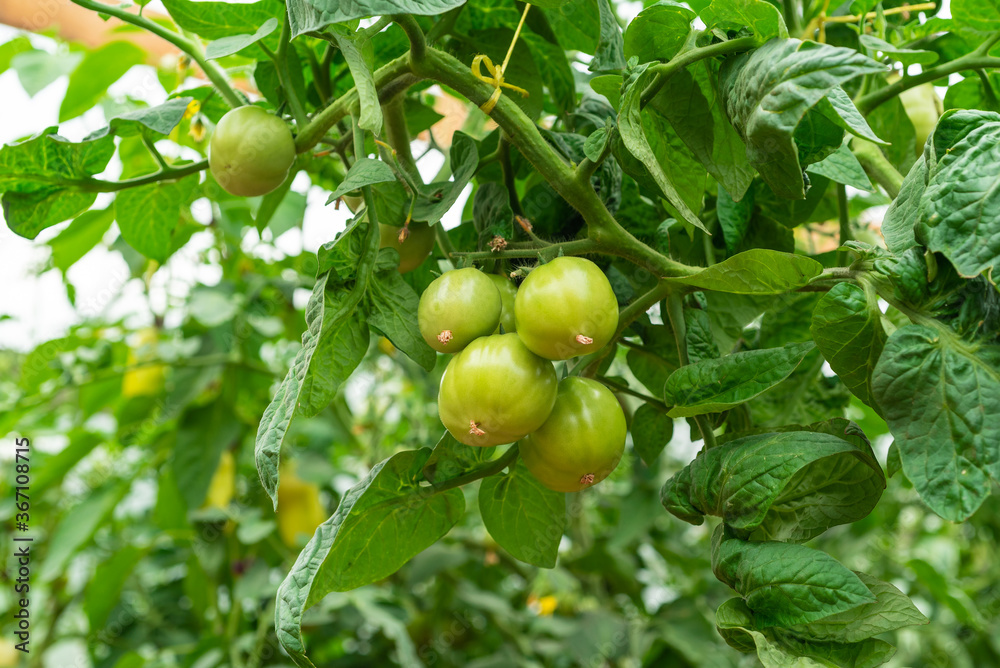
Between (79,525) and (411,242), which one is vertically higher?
(411,242)

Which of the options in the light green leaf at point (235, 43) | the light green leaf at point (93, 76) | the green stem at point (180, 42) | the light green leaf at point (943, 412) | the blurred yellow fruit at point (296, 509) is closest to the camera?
the light green leaf at point (943, 412)

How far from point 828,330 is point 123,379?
1326 millimetres

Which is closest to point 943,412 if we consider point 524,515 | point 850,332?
point 850,332

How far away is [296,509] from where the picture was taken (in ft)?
4.23

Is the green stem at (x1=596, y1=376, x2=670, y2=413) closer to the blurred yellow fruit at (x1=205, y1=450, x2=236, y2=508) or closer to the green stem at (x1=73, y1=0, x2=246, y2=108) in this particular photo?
the green stem at (x1=73, y1=0, x2=246, y2=108)

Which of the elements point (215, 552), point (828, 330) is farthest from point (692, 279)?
point (215, 552)

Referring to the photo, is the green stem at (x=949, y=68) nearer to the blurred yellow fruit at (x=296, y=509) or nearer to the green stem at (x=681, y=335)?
the green stem at (x=681, y=335)

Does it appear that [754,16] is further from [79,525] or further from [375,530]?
[79,525]

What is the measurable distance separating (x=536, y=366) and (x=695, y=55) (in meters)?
0.19

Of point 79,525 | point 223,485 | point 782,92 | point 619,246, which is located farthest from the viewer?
point 223,485

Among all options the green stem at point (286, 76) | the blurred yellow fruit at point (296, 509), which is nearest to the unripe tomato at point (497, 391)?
the green stem at point (286, 76)

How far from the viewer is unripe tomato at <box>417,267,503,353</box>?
45 centimetres

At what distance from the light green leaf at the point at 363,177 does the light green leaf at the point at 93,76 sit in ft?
2.03

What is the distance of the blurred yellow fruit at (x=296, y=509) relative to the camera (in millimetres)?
1273
